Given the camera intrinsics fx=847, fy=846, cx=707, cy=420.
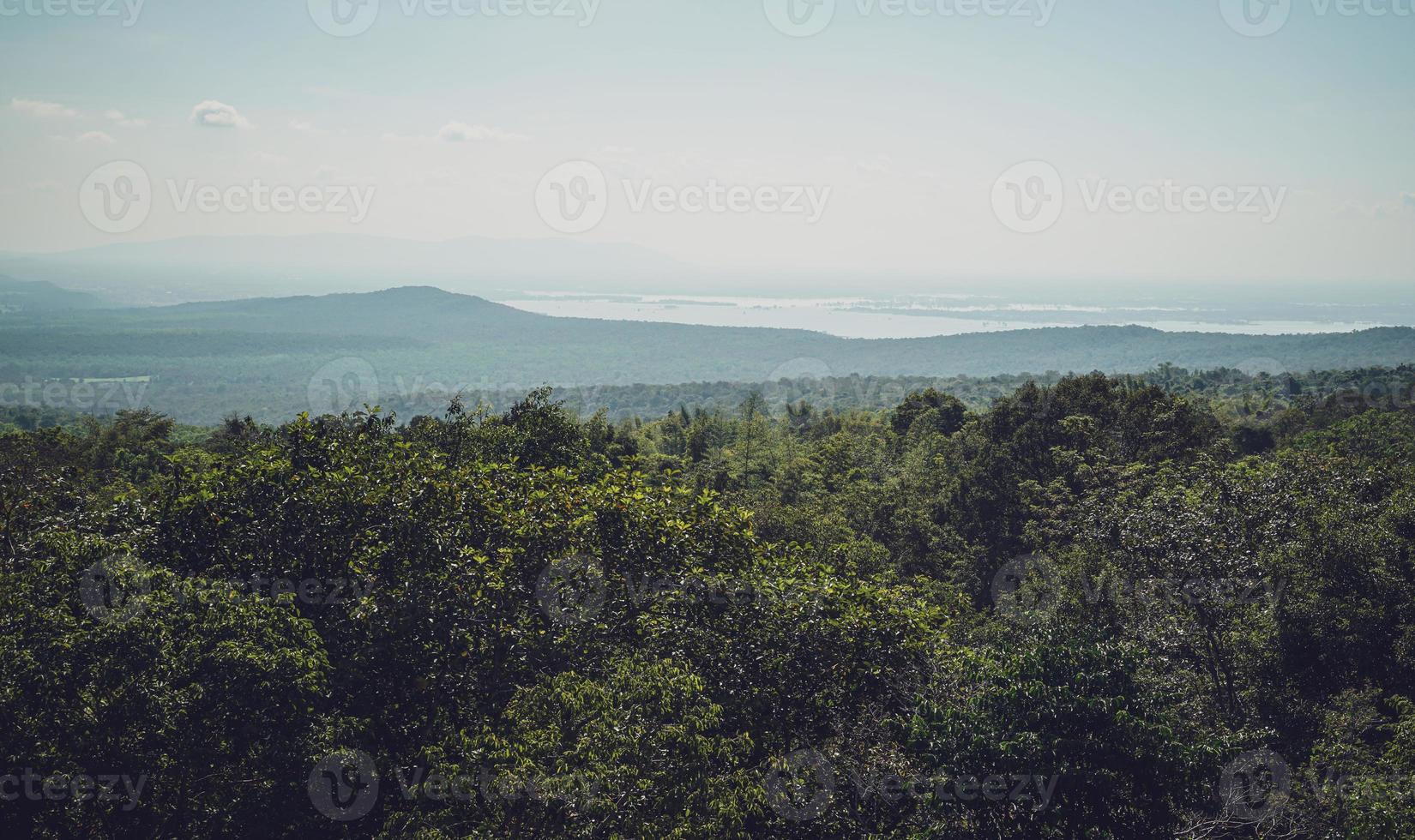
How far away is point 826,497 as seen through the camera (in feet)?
119

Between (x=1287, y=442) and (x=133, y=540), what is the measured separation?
153 feet

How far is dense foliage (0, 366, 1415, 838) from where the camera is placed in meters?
9.32

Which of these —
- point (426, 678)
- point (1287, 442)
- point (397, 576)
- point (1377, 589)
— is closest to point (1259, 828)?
point (1377, 589)

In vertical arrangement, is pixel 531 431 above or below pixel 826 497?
above

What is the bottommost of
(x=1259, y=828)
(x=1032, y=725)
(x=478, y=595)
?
(x=1259, y=828)

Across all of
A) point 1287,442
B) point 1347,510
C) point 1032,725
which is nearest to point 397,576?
point 1032,725

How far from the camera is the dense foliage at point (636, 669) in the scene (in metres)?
9.32

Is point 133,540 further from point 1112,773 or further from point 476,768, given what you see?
point 1112,773

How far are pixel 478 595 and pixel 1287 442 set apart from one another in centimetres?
4294

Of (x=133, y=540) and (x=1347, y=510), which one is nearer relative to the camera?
(x=133, y=540)

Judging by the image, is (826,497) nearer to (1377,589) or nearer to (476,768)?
(1377,589)

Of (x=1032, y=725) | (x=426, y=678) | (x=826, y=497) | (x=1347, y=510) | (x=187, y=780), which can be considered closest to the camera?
(x=187, y=780)

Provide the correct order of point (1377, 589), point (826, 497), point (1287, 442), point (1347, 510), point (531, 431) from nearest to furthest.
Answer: point (1377, 589)
point (1347, 510)
point (531, 431)
point (826, 497)
point (1287, 442)

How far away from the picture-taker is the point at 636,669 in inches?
420
